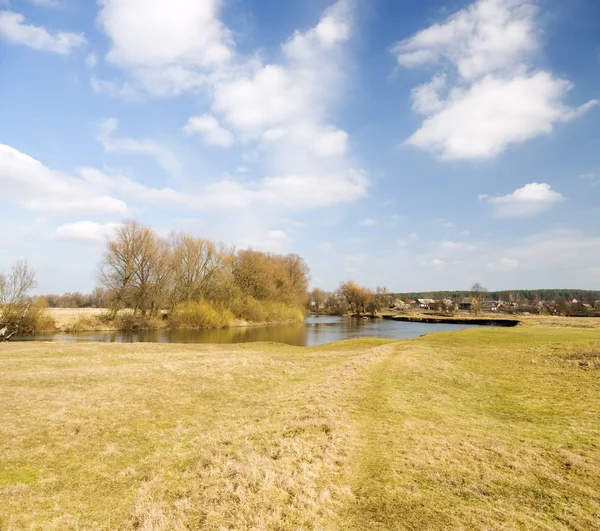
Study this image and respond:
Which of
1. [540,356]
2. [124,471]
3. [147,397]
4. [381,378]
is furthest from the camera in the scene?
[540,356]

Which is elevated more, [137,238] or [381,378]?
[137,238]

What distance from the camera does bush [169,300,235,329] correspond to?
49719mm

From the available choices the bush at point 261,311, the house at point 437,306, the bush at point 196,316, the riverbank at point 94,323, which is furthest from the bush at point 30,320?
the house at point 437,306

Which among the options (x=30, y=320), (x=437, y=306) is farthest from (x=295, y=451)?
(x=437, y=306)

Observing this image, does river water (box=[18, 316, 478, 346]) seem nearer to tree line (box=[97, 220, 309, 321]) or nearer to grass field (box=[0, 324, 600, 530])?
tree line (box=[97, 220, 309, 321])

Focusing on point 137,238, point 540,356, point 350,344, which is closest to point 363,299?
point 137,238

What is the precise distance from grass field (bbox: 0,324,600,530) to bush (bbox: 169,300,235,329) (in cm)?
3693

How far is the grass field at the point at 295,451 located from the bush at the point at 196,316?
121ft

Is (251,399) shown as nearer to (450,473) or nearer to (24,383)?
(450,473)

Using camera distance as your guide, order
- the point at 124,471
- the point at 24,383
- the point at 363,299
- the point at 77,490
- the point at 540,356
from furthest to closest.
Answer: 1. the point at 363,299
2. the point at 540,356
3. the point at 24,383
4. the point at 124,471
5. the point at 77,490

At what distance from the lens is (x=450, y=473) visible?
5.56 m

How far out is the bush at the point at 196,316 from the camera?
49719mm

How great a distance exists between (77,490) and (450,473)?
5806 millimetres

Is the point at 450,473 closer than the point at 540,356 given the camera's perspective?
Yes
